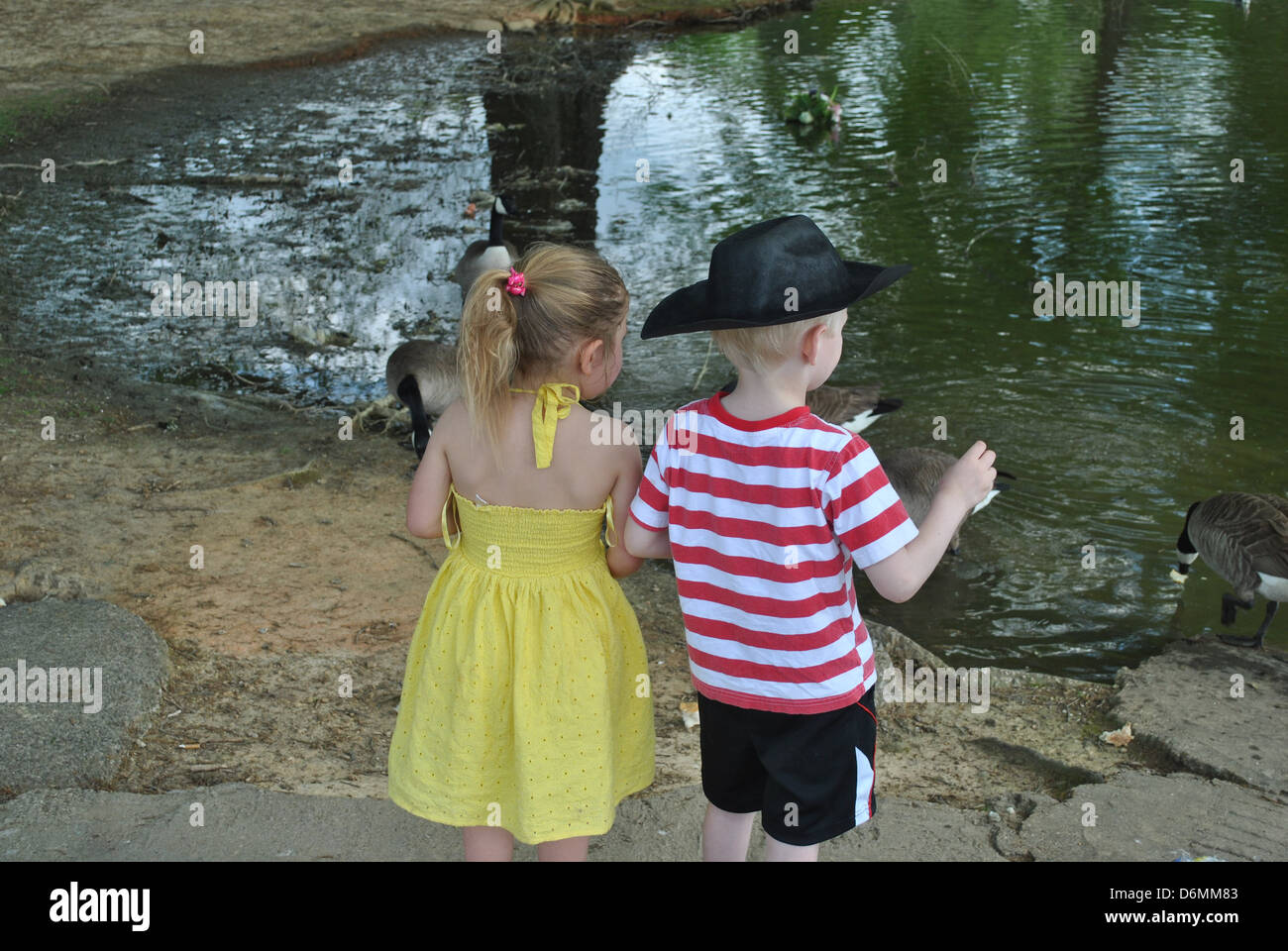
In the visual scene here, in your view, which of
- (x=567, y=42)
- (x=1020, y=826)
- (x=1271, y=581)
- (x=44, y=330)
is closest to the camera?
(x=1020, y=826)

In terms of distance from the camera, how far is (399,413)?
661 cm

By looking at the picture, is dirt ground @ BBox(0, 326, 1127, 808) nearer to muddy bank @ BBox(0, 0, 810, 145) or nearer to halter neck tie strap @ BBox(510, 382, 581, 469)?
halter neck tie strap @ BBox(510, 382, 581, 469)

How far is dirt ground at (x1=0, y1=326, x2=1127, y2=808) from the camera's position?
3.41 meters

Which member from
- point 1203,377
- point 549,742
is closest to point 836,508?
point 549,742

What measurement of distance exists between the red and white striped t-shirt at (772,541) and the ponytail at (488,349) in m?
0.34

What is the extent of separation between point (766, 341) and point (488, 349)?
555 millimetres

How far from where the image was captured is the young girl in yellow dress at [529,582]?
232 centimetres

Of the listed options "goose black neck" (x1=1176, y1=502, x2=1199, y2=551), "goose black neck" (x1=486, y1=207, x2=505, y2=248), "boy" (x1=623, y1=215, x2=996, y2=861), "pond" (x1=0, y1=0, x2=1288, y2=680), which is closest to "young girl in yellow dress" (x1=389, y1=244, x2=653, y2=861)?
"boy" (x1=623, y1=215, x2=996, y2=861)

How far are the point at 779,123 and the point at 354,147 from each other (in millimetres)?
4647

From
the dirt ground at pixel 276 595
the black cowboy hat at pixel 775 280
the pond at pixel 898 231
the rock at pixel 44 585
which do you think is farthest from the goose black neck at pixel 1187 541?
the rock at pixel 44 585

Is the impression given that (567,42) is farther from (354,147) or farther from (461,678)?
(461,678)

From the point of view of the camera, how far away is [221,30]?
17.1 metres

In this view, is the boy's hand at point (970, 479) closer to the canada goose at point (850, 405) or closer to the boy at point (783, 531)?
the boy at point (783, 531)

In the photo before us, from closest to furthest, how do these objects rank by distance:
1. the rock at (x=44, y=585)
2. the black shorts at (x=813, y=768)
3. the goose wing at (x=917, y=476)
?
1. the black shorts at (x=813, y=768)
2. the rock at (x=44, y=585)
3. the goose wing at (x=917, y=476)
